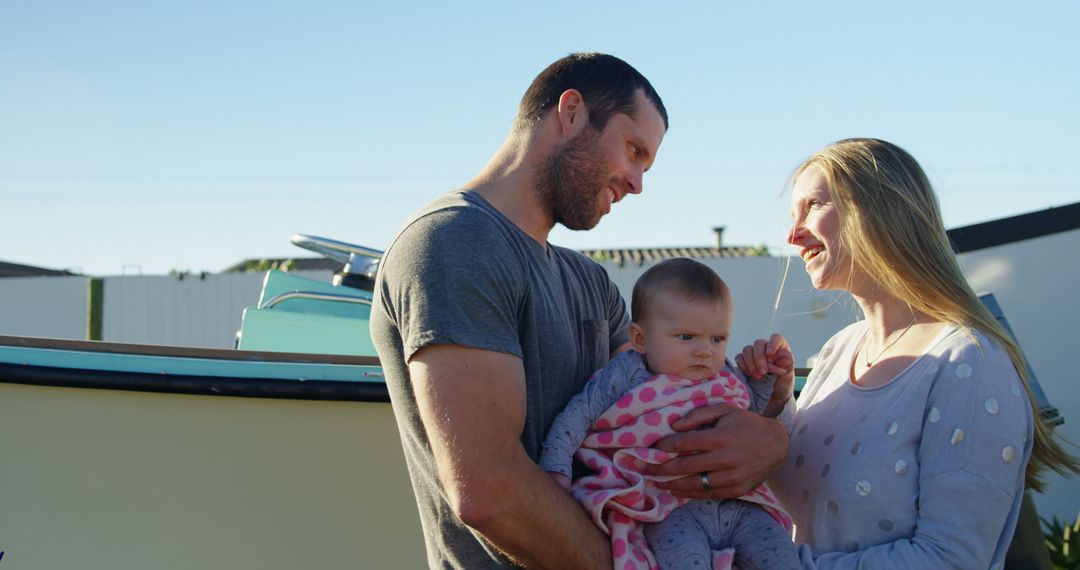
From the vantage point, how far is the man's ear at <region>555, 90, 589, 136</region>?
217 centimetres

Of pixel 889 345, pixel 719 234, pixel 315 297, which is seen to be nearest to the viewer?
pixel 889 345

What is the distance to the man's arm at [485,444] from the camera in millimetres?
1701

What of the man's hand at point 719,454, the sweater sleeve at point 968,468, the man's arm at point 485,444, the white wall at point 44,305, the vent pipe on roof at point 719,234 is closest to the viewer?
the man's arm at point 485,444

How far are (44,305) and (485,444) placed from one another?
47.4 feet

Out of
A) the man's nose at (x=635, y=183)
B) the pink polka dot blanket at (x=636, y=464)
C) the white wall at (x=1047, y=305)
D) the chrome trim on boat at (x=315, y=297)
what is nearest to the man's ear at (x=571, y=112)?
the man's nose at (x=635, y=183)

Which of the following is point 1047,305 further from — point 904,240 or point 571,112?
point 571,112

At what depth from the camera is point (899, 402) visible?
6.69ft

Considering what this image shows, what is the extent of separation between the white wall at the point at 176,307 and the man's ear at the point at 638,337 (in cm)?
1184

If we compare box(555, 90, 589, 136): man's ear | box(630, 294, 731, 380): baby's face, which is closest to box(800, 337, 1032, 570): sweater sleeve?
box(630, 294, 731, 380): baby's face

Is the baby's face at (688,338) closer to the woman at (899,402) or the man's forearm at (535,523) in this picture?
the woman at (899,402)

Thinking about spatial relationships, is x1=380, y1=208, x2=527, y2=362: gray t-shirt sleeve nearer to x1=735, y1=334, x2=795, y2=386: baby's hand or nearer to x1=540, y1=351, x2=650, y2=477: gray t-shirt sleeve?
x1=540, y1=351, x2=650, y2=477: gray t-shirt sleeve

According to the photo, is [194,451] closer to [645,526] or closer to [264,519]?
[264,519]

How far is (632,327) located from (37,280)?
14140 millimetres

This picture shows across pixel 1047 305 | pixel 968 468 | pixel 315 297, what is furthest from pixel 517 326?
pixel 1047 305
